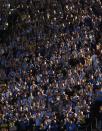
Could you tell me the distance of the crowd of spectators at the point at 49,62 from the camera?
3069 centimetres

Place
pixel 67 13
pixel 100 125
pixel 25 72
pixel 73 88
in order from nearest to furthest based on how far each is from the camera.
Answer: pixel 100 125 < pixel 73 88 < pixel 25 72 < pixel 67 13

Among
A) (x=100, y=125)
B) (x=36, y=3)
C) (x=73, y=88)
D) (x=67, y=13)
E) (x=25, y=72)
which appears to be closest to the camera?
(x=100, y=125)

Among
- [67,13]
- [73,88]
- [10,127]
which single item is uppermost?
[67,13]

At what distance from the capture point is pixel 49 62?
117 ft

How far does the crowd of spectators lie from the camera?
3069cm

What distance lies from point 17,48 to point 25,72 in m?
3.94

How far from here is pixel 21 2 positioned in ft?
140

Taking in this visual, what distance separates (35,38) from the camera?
129 feet

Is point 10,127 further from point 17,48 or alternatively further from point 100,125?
point 17,48

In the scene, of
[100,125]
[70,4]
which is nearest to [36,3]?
[70,4]

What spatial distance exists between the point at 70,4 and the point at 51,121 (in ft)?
37.0

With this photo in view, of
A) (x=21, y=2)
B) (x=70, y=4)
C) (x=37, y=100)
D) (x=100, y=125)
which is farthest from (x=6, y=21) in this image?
(x=100, y=125)

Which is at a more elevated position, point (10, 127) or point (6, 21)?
point (6, 21)

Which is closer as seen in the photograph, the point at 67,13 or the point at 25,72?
the point at 25,72
